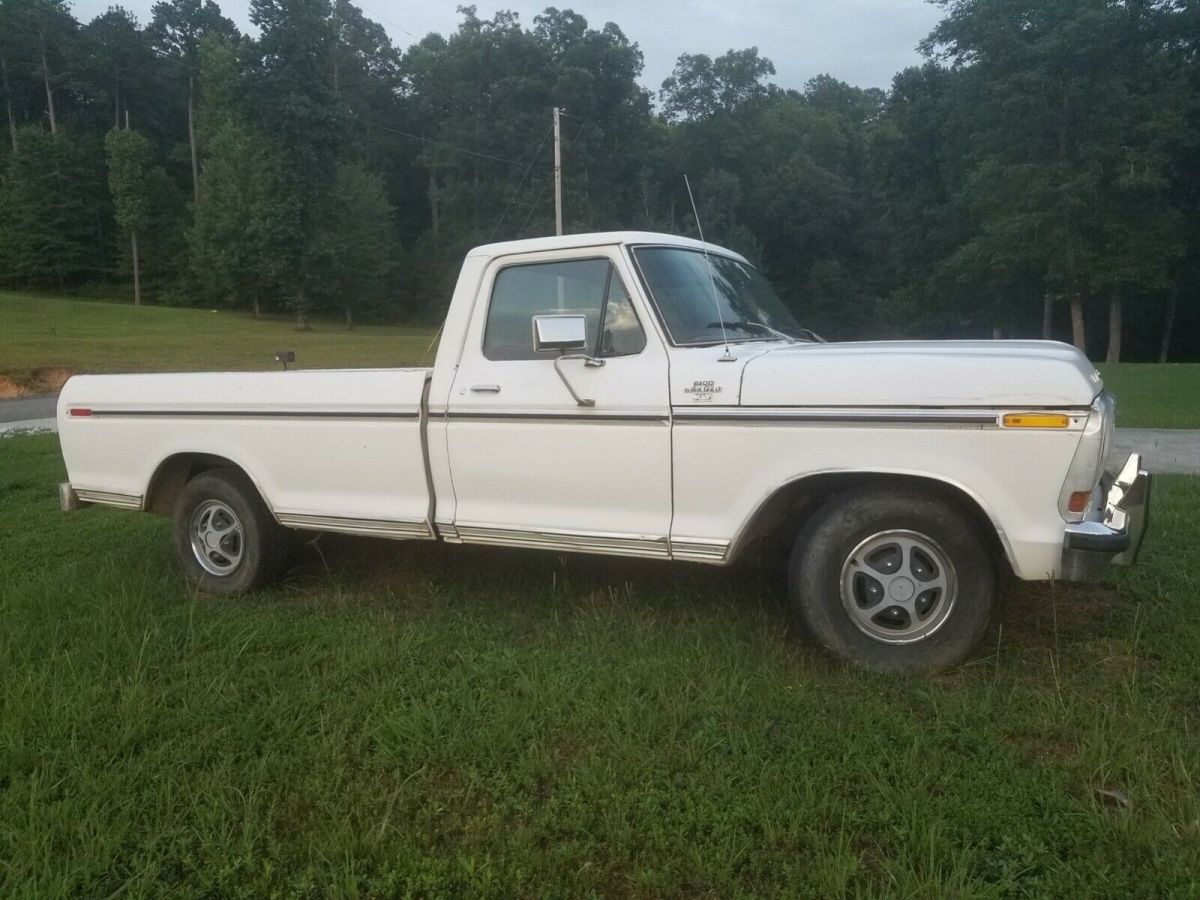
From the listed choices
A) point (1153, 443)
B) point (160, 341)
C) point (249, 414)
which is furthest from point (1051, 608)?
point (160, 341)

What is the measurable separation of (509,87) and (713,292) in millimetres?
48921

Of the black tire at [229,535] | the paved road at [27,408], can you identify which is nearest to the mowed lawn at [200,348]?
the paved road at [27,408]

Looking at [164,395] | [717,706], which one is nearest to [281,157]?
[164,395]

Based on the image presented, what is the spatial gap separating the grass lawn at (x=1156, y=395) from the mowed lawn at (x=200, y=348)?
0.02m

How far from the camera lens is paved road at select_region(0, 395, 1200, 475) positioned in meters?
8.82

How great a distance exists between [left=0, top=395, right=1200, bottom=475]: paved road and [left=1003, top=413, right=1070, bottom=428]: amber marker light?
8.69 feet

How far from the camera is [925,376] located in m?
3.76

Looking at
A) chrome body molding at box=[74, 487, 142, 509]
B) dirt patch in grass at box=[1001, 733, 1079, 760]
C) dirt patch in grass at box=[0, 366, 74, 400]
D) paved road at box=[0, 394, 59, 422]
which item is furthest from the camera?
dirt patch in grass at box=[0, 366, 74, 400]

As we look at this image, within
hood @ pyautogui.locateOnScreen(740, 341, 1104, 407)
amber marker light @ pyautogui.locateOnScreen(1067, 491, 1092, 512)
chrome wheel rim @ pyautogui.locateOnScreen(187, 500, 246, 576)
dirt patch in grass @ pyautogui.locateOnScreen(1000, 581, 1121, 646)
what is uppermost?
hood @ pyautogui.locateOnScreen(740, 341, 1104, 407)

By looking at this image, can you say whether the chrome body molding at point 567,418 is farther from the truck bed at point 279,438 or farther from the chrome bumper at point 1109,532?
the chrome bumper at point 1109,532

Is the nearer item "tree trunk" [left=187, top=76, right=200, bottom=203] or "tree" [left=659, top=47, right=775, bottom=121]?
"tree" [left=659, top=47, right=775, bottom=121]

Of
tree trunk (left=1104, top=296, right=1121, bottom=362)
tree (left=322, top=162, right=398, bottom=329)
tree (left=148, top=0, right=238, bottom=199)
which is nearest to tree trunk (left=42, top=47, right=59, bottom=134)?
tree (left=148, top=0, right=238, bottom=199)

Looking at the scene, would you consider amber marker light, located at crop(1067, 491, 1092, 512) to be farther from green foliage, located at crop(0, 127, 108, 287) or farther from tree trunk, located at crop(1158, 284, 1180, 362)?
green foliage, located at crop(0, 127, 108, 287)

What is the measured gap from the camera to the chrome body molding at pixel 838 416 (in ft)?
12.0
